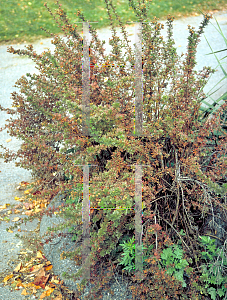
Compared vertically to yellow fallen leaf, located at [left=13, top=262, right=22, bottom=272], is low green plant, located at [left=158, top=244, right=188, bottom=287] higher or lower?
higher

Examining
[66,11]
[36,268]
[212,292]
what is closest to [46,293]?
[36,268]

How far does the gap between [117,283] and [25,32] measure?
6.16 meters

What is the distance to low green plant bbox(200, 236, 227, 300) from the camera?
1.89 m

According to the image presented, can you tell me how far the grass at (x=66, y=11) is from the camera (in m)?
6.74

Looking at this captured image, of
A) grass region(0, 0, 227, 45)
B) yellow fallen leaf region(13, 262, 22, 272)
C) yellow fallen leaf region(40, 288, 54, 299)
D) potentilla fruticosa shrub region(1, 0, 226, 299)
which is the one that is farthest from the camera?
grass region(0, 0, 227, 45)

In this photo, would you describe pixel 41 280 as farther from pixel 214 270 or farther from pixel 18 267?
pixel 214 270

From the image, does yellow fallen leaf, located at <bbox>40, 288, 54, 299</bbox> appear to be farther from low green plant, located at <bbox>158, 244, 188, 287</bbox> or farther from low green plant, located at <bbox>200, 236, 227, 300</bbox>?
low green plant, located at <bbox>200, 236, 227, 300</bbox>

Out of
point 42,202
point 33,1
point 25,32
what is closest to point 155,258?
point 42,202

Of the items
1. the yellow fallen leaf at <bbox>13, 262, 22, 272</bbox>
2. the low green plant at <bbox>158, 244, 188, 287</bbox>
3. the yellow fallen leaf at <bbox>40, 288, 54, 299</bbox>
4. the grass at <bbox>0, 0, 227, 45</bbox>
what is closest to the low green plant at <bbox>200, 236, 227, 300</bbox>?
the low green plant at <bbox>158, 244, 188, 287</bbox>

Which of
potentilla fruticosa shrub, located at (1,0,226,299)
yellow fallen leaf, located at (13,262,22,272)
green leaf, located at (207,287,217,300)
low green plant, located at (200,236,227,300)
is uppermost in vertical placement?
potentilla fruticosa shrub, located at (1,0,226,299)

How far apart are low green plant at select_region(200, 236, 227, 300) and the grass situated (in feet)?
18.6

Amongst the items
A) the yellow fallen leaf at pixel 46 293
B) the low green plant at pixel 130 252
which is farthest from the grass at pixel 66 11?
the low green plant at pixel 130 252

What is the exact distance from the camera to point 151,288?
5.96 feet

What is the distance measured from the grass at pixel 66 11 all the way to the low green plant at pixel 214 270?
5663 millimetres
